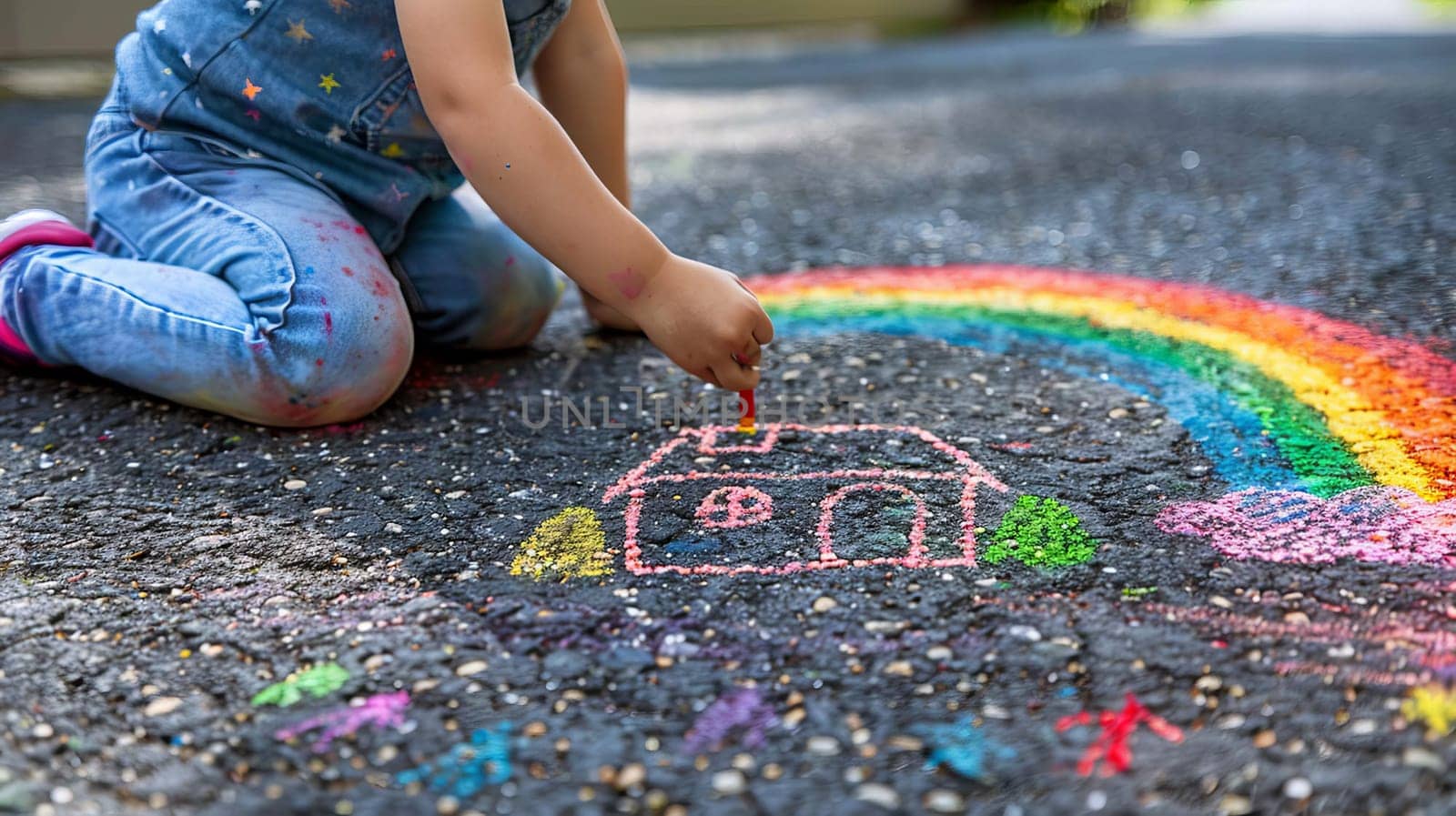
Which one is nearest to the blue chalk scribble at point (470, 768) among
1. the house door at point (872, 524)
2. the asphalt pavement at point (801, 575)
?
the asphalt pavement at point (801, 575)

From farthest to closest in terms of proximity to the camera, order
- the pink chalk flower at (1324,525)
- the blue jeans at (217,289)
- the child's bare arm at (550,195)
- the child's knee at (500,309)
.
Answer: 1. the child's knee at (500,309)
2. the blue jeans at (217,289)
3. the child's bare arm at (550,195)
4. the pink chalk flower at (1324,525)

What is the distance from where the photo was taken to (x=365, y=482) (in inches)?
56.1

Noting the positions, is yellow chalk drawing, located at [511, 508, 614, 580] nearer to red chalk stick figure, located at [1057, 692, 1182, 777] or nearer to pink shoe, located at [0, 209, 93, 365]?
red chalk stick figure, located at [1057, 692, 1182, 777]

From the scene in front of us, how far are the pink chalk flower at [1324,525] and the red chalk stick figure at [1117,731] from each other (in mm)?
314

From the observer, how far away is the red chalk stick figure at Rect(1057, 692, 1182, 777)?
0.90 m

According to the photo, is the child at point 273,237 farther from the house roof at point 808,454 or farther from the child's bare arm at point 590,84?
the house roof at point 808,454

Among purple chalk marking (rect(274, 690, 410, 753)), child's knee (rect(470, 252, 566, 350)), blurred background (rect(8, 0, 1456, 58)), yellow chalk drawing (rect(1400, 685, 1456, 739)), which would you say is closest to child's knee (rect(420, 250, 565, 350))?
child's knee (rect(470, 252, 566, 350))

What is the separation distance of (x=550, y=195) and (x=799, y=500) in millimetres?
447

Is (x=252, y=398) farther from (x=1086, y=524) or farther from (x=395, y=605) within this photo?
(x=1086, y=524)

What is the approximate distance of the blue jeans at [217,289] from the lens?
1528 mm

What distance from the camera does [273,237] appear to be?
1.58 metres

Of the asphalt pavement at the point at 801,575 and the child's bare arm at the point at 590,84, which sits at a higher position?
the child's bare arm at the point at 590,84

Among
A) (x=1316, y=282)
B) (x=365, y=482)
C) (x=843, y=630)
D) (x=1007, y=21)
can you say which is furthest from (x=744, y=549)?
(x=1007, y=21)

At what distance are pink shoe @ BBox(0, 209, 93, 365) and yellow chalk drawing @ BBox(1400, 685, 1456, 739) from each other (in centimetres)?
172
